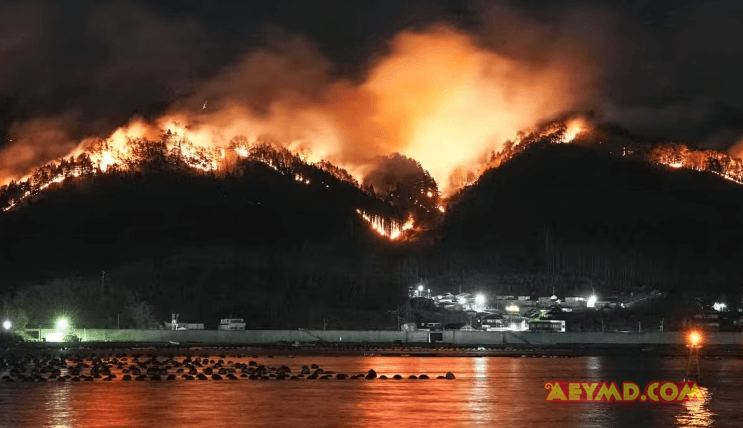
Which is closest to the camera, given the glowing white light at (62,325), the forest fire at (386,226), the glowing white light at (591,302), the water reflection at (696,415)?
the water reflection at (696,415)

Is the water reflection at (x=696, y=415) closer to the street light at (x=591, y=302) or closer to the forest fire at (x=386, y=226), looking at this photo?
the street light at (x=591, y=302)

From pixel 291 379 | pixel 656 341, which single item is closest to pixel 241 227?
pixel 656 341

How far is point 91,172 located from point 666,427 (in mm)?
150659

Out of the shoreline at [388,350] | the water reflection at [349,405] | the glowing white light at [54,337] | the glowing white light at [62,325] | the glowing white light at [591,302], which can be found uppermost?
the glowing white light at [591,302]

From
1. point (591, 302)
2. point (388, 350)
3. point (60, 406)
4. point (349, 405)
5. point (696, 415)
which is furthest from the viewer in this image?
point (591, 302)

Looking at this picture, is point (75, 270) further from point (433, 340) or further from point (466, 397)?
point (466, 397)

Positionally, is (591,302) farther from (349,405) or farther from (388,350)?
(349,405)

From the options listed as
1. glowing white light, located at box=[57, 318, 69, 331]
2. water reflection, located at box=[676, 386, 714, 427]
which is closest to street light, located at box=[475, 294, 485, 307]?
glowing white light, located at box=[57, 318, 69, 331]

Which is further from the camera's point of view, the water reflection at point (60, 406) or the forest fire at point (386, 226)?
the forest fire at point (386, 226)

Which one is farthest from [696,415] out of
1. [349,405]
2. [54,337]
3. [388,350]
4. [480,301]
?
[480,301]

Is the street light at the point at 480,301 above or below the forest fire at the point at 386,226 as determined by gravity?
below

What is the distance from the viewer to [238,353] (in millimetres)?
104188

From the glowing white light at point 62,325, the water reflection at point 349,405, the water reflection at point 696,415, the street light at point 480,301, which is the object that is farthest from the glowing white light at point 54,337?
the water reflection at point 696,415

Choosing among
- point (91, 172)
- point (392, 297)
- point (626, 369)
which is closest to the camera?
point (626, 369)
